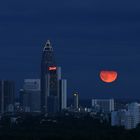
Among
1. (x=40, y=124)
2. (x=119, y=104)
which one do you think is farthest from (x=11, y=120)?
(x=119, y=104)

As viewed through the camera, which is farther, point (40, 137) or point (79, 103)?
point (79, 103)

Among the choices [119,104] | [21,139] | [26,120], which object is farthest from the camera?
[119,104]

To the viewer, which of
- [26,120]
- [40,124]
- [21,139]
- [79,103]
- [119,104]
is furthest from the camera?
[79,103]

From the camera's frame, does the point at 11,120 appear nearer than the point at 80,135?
No

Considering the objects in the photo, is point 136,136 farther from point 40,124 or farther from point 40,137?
point 40,124

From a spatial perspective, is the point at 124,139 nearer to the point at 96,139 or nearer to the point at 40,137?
the point at 96,139

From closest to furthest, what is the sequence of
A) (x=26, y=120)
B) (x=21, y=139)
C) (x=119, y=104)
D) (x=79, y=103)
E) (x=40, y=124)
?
(x=21, y=139), (x=40, y=124), (x=26, y=120), (x=119, y=104), (x=79, y=103)

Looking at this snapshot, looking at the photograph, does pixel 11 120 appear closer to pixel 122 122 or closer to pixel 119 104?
pixel 122 122

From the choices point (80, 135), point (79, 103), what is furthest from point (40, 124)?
point (79, 103)
